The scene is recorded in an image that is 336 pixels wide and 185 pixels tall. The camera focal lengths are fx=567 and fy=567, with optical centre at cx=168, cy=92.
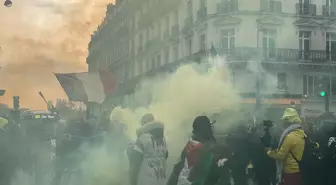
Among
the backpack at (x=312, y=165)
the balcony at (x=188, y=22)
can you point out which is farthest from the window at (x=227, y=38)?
the backpack at (x=312, y=165)

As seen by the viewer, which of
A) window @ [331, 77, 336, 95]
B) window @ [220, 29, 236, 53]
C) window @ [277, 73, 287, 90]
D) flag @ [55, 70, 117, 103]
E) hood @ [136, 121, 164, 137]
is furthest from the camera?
window @ [220, 29, 236, 53]

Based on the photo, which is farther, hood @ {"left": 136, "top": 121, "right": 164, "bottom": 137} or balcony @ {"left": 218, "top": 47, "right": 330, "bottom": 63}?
balcony @ {"left": 218, "top": 47, "right": 330, "bottom": 63}

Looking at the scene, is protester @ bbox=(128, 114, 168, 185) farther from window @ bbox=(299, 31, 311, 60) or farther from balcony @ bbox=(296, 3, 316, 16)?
balcony @ bbox=(296, 3, 316, 16)

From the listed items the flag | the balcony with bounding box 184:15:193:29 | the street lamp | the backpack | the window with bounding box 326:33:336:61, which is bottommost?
the backpack

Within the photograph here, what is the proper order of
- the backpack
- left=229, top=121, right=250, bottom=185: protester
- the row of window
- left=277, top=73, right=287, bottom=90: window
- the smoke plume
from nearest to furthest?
1. the backpack
2. left=229, top=121, right=250, bottom=185: protester
3. the smoke plume
4. left=277, top=73, right=287, bottom=90: window
5. the row of window

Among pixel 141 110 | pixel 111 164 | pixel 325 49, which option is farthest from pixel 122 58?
pixel 111 164

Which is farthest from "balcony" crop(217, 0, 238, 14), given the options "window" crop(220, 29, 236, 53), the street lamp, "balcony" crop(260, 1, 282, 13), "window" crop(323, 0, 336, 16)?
the street lamp

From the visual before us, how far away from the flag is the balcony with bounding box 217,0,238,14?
16.8 m

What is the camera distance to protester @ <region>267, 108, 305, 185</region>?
649 cm

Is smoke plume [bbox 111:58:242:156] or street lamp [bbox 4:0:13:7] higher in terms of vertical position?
street lamp [bbox 4:0:13:7]

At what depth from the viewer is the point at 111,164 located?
10250 mm

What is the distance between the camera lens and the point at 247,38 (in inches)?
1250

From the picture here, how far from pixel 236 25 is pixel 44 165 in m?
21.4

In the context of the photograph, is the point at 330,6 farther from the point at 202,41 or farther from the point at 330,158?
the point at 330,158
